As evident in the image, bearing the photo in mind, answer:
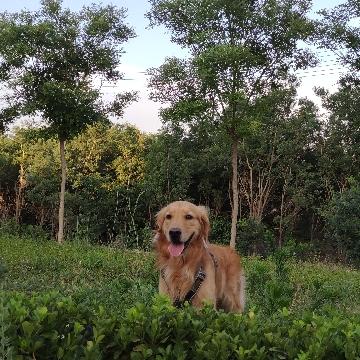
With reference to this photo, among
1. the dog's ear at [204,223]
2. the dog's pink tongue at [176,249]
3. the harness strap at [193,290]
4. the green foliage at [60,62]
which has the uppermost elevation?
the green foliage at [60,62]

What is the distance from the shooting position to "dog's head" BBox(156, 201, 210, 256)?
17.9ft

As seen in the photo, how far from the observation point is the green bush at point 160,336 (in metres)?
2.88

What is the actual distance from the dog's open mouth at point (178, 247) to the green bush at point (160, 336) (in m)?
2.02

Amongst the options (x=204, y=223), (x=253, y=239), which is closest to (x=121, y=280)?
(x=204, y=223)

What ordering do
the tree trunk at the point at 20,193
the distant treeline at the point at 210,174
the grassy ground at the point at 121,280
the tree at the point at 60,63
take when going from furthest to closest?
the tree trunk at the point at 20,193 < the distant treeline at the point at 210,174 < the tree at the point at 60,63 < the grassy ground at the point at 121,280

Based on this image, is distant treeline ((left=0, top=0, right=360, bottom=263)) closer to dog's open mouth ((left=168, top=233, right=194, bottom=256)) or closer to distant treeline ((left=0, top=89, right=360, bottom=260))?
distant treeline ((left=0, top=89, right=360, bottom=260))

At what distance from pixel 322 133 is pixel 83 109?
654 inches

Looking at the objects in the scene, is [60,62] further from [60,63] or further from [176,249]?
[176,249]

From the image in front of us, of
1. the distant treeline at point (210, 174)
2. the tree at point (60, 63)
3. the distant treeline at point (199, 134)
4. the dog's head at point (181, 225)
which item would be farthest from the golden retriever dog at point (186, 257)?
the distant treeline at point (210, 174)

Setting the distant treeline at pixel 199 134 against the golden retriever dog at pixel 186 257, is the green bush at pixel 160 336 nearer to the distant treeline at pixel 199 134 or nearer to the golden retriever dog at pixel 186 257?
the golden retriever dog at pixel 186 257

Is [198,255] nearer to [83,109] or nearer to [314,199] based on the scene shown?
[83,109]

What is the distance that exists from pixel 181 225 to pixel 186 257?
0.99ft

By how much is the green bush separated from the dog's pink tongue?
2.02 m

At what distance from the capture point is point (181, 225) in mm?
5477
